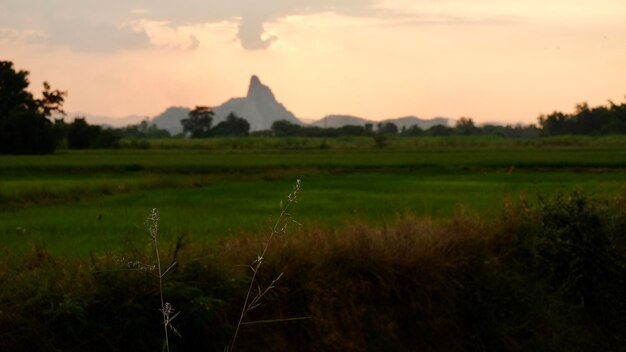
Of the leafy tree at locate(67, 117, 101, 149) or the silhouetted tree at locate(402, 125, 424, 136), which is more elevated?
the leafy tree at locate(67, 117, 101, 149)

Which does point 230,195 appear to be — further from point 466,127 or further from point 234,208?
point 466,127

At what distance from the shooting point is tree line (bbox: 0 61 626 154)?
42.2m

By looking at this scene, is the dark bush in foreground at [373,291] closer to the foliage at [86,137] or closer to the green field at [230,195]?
the green field at [230,195]

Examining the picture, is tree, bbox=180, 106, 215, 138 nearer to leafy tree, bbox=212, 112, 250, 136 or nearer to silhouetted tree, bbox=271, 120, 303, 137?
leafy tree, bbox=212, 112, 250, 136

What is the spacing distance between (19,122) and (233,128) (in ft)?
155

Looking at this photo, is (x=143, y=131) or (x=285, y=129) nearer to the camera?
(x=285, y=129)

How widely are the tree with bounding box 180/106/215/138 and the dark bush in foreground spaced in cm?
8091

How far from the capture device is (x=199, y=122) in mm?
88875

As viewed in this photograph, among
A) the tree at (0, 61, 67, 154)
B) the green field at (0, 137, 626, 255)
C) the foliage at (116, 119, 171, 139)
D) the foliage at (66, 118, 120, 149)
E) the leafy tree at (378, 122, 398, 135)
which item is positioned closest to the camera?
the green field at (0, 137, 626, 255)

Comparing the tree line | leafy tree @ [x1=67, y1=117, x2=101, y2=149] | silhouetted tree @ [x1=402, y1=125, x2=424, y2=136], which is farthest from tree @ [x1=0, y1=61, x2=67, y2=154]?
silhouetted tree @ [x1=402, y1=125, x2=424, y2=136]

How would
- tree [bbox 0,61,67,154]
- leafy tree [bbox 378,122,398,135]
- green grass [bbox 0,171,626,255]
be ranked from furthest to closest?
1. leafy tree [bbox 378,122,398,135]
2. tree [bbox 0,61,67,154]
3. green grass [bbox 0,171,626,255]

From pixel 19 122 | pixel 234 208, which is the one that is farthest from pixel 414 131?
pixel 234 208

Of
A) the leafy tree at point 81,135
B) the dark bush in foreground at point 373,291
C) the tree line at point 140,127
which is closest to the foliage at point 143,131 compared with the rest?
the tree line at point 140,127

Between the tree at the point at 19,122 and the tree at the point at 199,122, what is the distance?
130 ft
